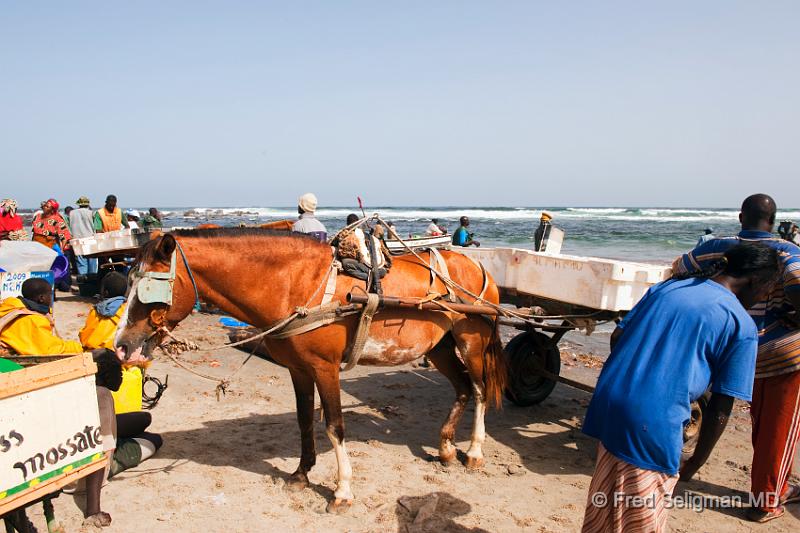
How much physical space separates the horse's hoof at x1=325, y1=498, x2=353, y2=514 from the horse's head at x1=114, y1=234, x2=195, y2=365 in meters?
1.75

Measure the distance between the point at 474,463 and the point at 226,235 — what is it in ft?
9.81

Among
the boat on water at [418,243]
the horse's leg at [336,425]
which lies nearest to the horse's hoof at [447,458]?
the horse's leg at [336,425]

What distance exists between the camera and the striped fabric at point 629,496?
236cm

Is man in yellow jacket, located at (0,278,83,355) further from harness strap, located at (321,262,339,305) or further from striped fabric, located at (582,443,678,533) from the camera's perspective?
striped fabric, located at (582,443,678,533)

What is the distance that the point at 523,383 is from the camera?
20.7ft

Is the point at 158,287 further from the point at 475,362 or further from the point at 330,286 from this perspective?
the point at 475,362

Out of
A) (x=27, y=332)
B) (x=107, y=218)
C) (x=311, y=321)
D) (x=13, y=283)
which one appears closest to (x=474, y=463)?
(x=311, y=321)

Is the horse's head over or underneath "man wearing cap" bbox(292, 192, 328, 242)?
underneath

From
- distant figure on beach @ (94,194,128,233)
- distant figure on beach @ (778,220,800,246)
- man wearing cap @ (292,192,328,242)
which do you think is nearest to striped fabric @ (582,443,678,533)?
man wearing cap @ (292,192,328,242)

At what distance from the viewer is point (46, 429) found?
2.69 m

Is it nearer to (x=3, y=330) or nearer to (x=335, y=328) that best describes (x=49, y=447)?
(x=3, y=330)

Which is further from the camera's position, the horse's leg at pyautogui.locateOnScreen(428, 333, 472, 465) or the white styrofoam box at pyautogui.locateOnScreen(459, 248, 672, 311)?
the horse's leg at pyautogui.locateOnScreen(428, 333, 472, 465)

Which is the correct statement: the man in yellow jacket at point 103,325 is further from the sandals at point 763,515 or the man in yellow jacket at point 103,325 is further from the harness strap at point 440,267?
the sandals at point 763,515

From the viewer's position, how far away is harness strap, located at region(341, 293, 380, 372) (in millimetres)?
4055
